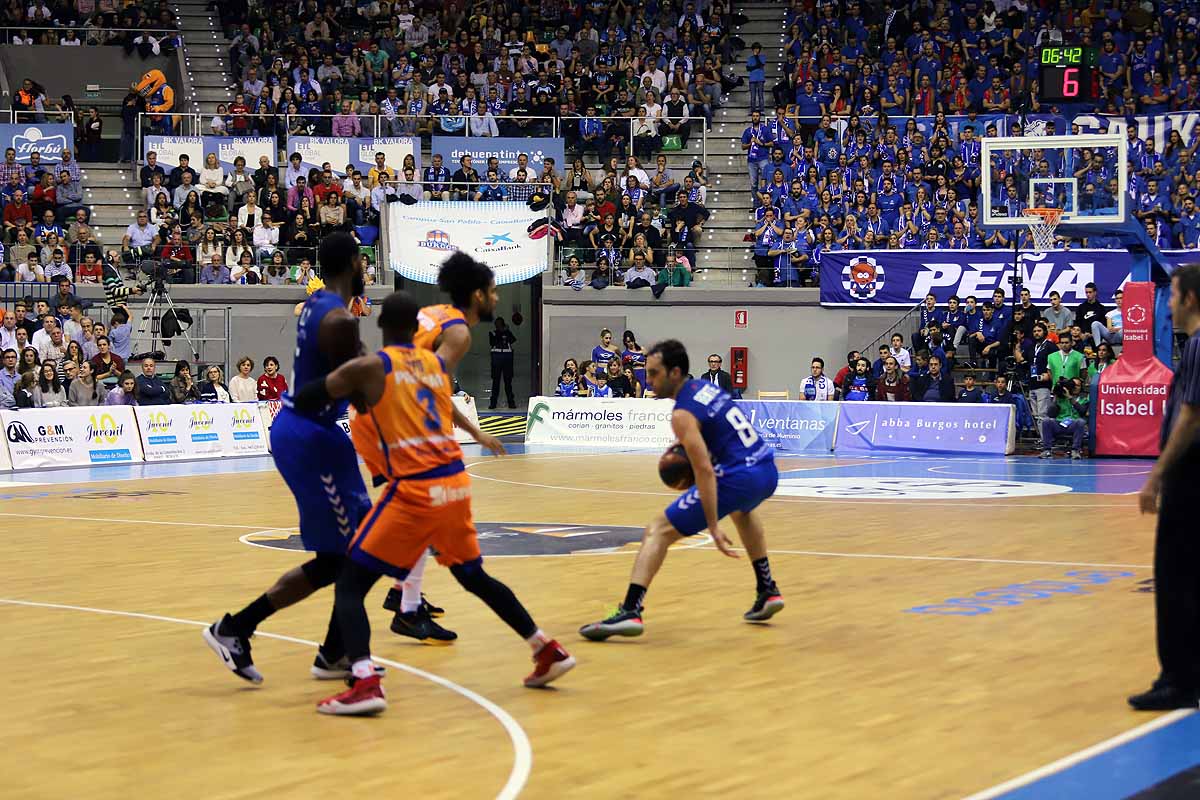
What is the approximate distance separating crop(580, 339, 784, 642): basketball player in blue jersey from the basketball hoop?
17499 mm

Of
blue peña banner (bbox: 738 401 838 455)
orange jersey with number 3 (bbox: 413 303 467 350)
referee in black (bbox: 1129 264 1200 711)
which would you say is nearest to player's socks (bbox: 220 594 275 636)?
orange jersey with number 3 (bbox: 413 303 467 350)

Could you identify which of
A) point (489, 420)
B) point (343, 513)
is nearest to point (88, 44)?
point (489, 420)

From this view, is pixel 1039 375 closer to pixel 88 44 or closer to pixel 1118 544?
pixel 1118 544

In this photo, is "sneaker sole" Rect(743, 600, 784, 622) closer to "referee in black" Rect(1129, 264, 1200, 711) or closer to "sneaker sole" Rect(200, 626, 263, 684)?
"referee in black" Rect(1129, 264, 1200, 711)

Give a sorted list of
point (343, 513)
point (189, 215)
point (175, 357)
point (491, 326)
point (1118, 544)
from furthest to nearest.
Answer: point (491, 326) → point (189, 215) → point (175, 357) → point (1118, 544) → point (343, 513)

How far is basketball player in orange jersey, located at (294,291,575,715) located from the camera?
6410mm

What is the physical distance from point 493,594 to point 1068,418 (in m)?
19.1

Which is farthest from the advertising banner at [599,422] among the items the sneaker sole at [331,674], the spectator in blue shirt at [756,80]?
the sneaker sole at [331,674]

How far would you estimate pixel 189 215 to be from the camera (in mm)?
29734

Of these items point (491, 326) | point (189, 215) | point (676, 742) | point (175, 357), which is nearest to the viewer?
point (676, 742)

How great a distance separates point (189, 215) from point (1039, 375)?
1666 centimetres

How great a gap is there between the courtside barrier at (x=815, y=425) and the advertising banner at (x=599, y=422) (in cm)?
2

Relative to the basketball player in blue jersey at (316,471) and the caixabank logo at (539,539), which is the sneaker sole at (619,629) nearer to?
the basketball player in blue jersey at (316,471)

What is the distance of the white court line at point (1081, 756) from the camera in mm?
5336
